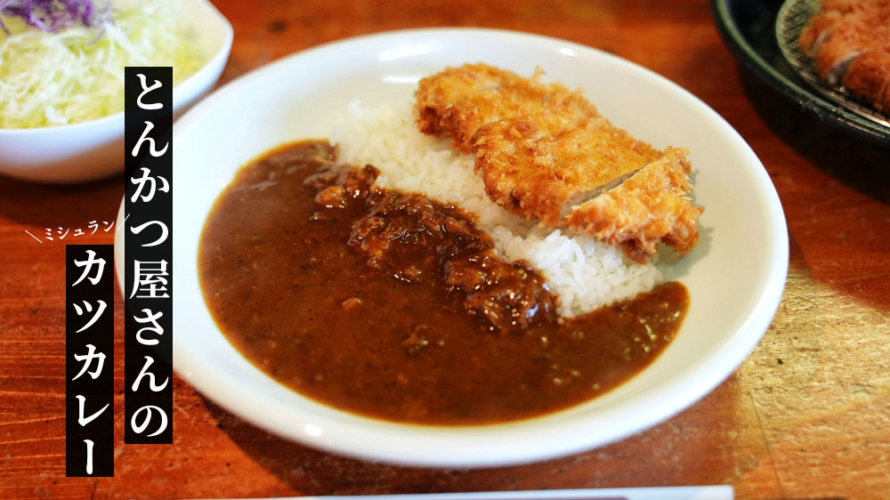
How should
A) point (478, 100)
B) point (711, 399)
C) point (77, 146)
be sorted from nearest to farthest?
point (711, 399)
point (77, 146)
point (478, 100)

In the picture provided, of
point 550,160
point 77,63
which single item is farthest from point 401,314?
point 77,63

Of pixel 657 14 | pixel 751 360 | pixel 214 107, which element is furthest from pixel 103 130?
pixel 657 14

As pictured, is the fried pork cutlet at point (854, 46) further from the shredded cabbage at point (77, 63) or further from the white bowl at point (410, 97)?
the shredded cabbage at point (77, 63)

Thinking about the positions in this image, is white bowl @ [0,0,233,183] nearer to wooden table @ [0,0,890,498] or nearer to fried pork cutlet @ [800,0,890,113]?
wooden table @ [0,0,890,498]

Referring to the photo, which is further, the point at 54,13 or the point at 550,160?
the point at 54,13

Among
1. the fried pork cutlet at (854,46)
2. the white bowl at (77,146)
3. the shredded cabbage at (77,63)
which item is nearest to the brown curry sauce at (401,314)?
the white bowl at (77,146)

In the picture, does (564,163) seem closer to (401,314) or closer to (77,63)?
(401,314)

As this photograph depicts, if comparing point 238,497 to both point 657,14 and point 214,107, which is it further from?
point 657,14
